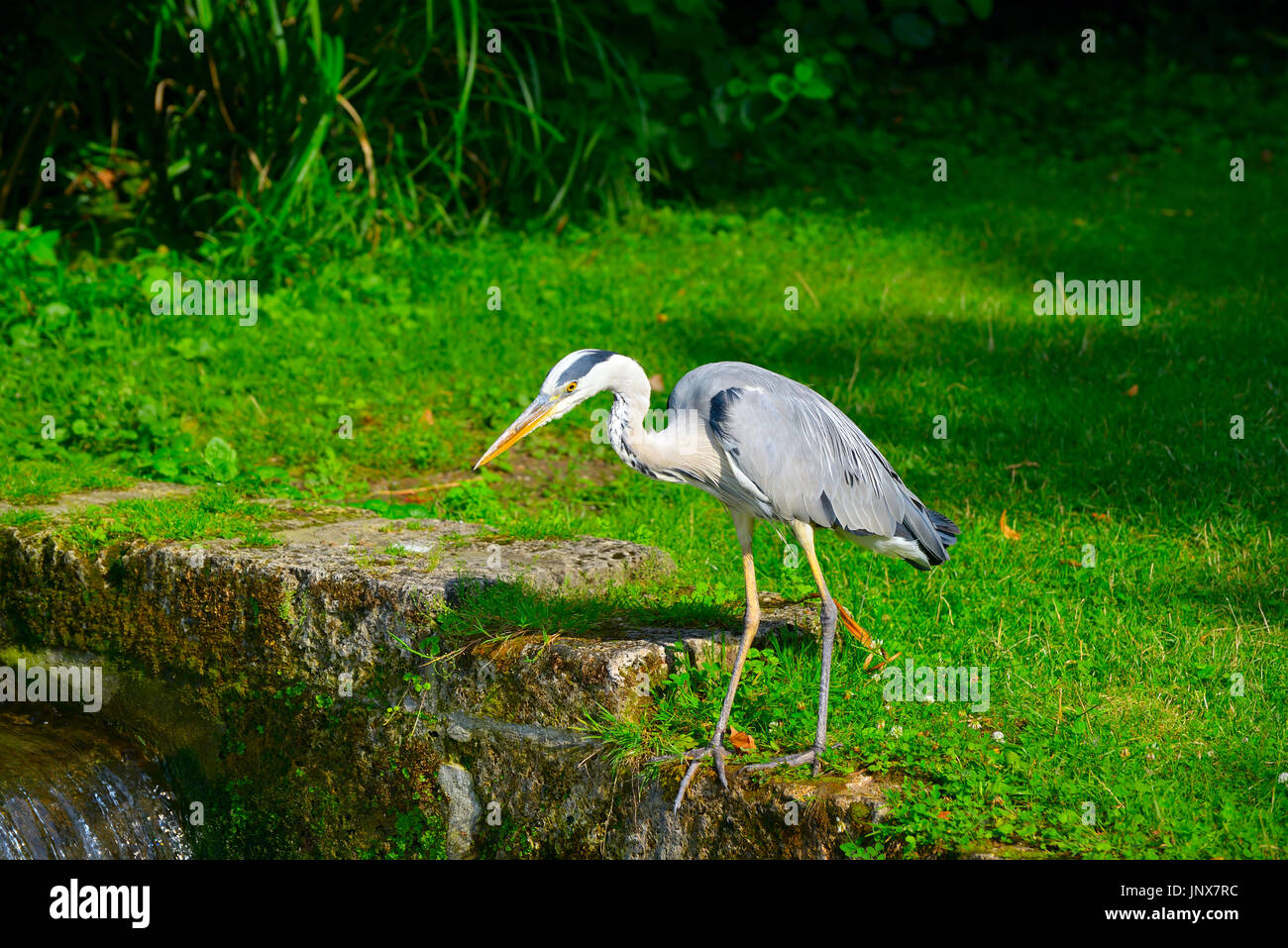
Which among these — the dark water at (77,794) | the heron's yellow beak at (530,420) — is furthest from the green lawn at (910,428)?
the dark water at (77,794)

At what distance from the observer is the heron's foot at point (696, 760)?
340 centimetres

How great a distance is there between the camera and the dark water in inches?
155

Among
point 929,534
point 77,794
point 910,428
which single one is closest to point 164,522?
point 77,794

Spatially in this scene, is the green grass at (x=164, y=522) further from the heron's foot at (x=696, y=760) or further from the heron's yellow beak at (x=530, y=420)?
the heron's foot at (x=696, y=760)

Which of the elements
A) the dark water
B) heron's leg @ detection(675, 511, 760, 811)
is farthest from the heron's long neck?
the dark water

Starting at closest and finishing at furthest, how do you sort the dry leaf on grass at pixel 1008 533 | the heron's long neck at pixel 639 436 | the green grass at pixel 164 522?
the heron's long neck at pixel 639 436
the green grass at pixel 164 522
the dry leaf on grass at pixel 1008 533

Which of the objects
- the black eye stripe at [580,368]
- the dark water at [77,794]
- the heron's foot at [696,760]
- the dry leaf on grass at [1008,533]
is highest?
the black eye stripe at [580,368]

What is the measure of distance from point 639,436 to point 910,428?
102 inches

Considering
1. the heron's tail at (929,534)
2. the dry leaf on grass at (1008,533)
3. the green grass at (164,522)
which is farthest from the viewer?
the dry leaf on grass at (1008,533)

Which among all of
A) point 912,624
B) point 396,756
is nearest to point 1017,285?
point 912,624

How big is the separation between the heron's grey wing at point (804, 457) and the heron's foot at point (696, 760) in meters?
0.68

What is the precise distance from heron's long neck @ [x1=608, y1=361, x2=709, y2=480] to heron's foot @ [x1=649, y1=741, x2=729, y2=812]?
750 mm

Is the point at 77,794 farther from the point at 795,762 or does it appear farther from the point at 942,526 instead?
the point at 942,526

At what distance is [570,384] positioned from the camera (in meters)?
3.47
